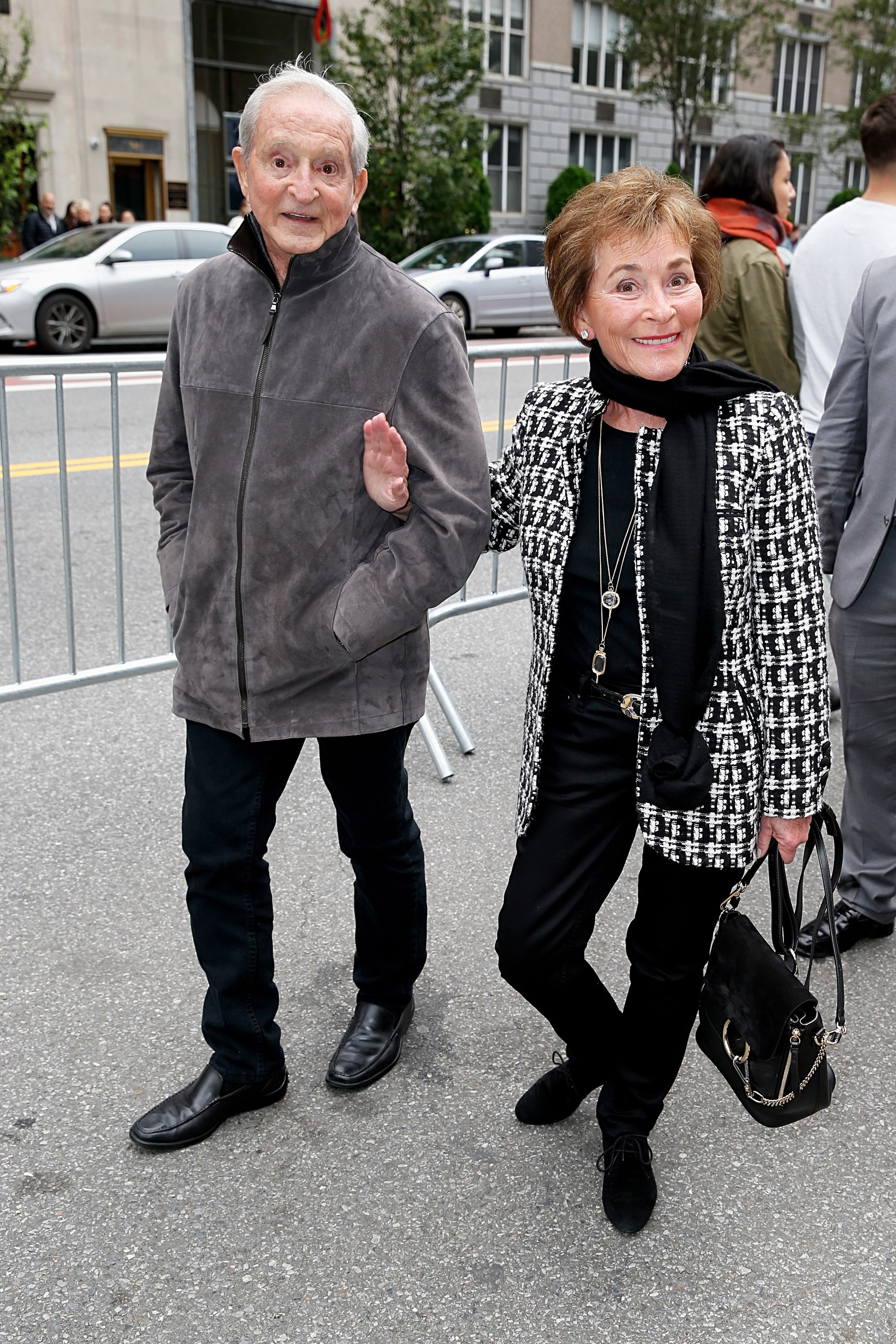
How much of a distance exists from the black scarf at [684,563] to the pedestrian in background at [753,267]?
2452 millimetres

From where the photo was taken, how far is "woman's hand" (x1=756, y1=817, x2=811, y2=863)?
230cm

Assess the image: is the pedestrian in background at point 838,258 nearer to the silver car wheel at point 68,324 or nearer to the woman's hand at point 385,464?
the woman's hand at point 385,464

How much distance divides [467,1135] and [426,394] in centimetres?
156

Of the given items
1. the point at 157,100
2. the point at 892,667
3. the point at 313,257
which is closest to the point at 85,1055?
the point at 313,257

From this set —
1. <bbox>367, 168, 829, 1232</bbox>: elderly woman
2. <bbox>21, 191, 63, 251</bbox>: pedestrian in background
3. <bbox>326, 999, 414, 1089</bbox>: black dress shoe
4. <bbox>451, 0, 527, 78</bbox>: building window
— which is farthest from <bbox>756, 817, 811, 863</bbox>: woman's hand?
<bbox>451, 0, 527, 78</bbox>: building window

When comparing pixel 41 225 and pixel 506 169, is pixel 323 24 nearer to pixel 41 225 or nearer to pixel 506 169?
pixel 41 225

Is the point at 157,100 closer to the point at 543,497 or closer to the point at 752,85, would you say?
the point at 752,85

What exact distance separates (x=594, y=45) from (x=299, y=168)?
126 ft

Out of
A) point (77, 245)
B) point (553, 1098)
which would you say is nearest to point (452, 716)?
point (553, 1098)

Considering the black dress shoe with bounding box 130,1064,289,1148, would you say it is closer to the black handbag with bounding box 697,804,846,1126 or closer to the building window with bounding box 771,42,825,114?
the black handbag with bounding box 697,804,846,1126

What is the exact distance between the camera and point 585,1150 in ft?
8.89

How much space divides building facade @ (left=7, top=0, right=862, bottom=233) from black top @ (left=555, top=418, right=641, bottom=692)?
61.8 feet

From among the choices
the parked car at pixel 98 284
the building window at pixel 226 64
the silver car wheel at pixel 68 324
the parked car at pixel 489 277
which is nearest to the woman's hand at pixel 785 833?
the parked car at pixel 98 284

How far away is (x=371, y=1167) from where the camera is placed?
2.65 m
